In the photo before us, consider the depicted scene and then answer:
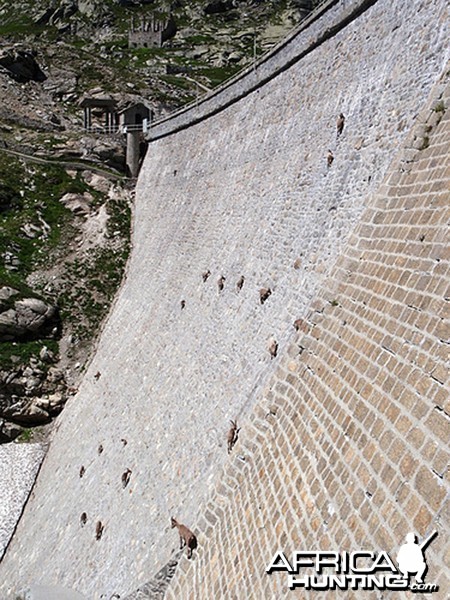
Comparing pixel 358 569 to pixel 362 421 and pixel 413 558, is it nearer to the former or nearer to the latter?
pixel 413 558

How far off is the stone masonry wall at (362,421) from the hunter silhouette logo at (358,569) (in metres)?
0.07

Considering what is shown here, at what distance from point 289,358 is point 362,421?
3.29 m

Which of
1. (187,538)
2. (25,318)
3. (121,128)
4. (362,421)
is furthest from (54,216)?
(362,421)

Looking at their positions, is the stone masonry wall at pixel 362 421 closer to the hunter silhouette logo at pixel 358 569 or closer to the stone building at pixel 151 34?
the hunter silhouette logo at pixel 358 569

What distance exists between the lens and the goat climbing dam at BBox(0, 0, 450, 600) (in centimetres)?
627

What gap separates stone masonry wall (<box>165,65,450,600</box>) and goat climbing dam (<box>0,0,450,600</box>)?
3 cm

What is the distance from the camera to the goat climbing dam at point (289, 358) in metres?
6.27

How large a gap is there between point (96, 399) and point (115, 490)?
22.6 ft

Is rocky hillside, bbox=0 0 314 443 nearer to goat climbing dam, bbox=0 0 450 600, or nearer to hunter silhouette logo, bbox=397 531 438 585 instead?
goat climbing dam, bbox=0 0 450 600

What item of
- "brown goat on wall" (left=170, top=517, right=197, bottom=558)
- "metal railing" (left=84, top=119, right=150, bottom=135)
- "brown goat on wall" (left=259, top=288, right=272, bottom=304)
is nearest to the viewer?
"brown goat on wall" (left=170, top=517, right=197, bottom=558)

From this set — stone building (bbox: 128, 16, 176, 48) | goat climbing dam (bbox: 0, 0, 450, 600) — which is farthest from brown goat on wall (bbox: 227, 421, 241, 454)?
stone building (bbox: 128, 16, 176, 48)

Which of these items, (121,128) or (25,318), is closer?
Answer: (25,318)

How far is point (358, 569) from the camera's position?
215 inches

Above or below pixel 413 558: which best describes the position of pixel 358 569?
below
